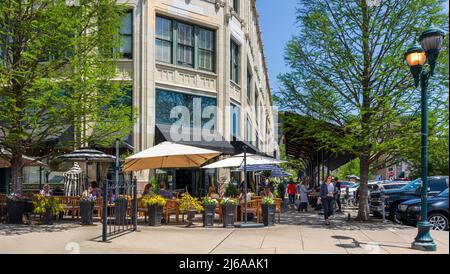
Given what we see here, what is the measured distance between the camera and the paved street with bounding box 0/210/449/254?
398 inches

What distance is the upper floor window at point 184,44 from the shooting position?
24625mm

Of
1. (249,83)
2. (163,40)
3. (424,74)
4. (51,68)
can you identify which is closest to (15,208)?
(51,68)

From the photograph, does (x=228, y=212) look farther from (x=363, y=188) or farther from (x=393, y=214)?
(x=393, y=214)

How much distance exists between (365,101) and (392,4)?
3.18 meters

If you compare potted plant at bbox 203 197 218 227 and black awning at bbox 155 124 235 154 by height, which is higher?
black awning at bbox 155 124 235 154

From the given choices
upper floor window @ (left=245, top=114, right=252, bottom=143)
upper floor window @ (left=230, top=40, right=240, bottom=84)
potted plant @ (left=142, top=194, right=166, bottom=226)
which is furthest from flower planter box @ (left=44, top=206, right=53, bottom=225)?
upper floor window @ (left=245, top=114, right=252, bottom=143)

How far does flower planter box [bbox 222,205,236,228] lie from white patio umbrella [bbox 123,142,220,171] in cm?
183

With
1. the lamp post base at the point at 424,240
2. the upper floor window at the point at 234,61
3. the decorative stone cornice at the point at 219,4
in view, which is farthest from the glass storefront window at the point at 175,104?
the lamp post base at the point at 424,240

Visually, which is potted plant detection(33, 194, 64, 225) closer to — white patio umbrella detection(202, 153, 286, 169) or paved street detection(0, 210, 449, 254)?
paved street detection(0, 210, 449, 254)

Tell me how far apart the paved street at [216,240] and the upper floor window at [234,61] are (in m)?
14.9

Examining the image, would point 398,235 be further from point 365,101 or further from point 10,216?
point 10,216

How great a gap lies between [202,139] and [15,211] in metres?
11.4
